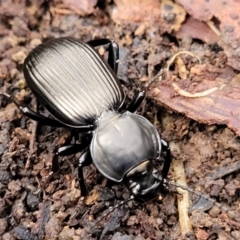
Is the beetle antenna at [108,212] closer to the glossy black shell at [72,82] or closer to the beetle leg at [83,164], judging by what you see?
the beetle leg at [83,164]

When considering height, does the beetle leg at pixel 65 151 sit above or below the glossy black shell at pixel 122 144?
below

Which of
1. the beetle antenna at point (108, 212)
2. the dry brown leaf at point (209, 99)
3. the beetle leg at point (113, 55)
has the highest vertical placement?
the beetle leg at point (113, 55)

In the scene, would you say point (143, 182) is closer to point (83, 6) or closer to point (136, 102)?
point (136, 102)

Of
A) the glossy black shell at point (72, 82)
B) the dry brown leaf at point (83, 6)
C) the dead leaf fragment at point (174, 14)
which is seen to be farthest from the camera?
the dry brown leaf at point (83, 6)

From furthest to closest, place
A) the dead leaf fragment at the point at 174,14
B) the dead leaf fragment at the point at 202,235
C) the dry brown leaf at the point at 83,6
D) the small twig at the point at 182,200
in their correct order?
1. the dry brown leaf at the point at 83,6
2. the dead leaf fragment at the point at 174,14
3. the small twig at the point at 182,200
4. the dead leaf fragment at the point at 202,235

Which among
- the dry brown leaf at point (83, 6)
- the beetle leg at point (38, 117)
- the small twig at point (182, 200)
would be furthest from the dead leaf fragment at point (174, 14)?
the beetle leg at point (38, 117)

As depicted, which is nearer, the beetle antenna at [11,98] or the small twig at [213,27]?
the beetle antenna at [11,98]

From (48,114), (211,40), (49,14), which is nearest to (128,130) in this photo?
(48,114)

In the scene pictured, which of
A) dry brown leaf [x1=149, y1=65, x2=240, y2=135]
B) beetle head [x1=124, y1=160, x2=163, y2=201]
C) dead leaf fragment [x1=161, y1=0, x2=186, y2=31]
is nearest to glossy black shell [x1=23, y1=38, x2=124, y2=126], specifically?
dry brown leaf [x1=149, y1=65, x2=240, y2=135]
